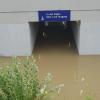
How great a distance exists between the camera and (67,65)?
705 cm

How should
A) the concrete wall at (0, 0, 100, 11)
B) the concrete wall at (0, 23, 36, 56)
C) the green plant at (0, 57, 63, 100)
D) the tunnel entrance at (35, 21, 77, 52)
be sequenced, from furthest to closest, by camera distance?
the tunnel entrance at (35, 21, 77, 52)
the concrete wall at (0, 23, 36, 56)
the concrete wall at (0, 0, 100, 11)
the green plant at (0, 57, 63, 100)

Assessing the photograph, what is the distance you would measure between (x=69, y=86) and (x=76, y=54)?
1.84 meters

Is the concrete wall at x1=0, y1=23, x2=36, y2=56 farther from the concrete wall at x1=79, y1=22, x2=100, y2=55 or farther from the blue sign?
the concrete wall at x1=79, y1=22, x2=100, y2=55

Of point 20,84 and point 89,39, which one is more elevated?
point 20,84

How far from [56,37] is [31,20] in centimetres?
183

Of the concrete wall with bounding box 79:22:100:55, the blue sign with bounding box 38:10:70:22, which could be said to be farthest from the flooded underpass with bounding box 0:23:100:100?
the blue sign with bounding box 38:10:70:22

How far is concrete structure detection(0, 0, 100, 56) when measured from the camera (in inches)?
288

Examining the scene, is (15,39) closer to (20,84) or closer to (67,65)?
(67,65)

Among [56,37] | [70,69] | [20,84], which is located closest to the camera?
[20,84]

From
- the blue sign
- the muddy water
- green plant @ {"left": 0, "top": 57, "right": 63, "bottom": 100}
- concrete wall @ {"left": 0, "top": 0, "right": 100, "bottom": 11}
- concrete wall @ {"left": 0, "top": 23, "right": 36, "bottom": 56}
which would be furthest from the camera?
concrete wall @ {"left": 0, "top": 23, "right": 36, "bottom": 56}

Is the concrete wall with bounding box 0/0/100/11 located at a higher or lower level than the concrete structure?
higher

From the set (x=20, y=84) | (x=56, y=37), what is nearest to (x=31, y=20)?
(x=56, y=37)

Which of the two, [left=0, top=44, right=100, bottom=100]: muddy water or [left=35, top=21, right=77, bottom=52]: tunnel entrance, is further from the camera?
[left=35, top=21, right=77, bottom=52]: tunnel entrance

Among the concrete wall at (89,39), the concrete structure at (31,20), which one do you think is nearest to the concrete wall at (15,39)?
the concrete structure at (31,20)
